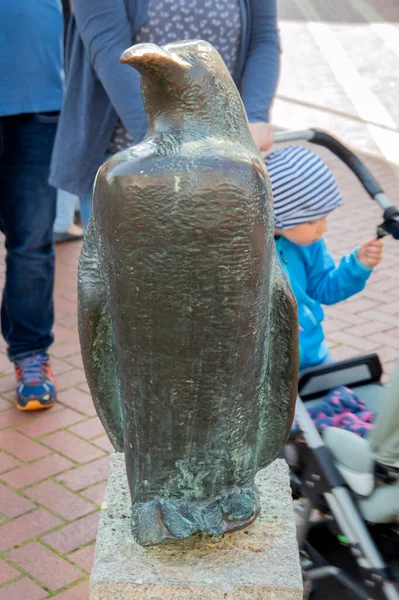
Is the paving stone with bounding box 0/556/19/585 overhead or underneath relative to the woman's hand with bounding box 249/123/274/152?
underneath

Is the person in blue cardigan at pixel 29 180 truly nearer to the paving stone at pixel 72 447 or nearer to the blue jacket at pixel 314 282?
the paving stone at pixel 72 447

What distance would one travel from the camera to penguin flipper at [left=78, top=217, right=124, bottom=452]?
1.80 m

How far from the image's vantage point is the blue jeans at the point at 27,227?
Result: 3518 mm

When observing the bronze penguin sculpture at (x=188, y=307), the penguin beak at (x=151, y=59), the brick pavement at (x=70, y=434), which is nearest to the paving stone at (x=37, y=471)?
the brick pavement at (x=70, y=434)

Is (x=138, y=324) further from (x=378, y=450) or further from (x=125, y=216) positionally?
(x=378, y=450)

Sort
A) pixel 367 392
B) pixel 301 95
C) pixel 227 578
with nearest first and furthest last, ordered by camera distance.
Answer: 1. pixel 227 578
2. pixel 367 392
3. pixel 301 95

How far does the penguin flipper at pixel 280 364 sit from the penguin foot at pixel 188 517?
15cm

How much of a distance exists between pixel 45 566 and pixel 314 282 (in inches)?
52.8

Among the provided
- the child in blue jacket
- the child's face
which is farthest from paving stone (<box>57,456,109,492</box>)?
the child's face

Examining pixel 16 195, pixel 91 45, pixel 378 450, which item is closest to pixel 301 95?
pixel 16 195

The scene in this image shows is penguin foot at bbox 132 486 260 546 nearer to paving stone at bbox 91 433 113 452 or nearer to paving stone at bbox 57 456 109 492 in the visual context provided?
paving stone at bbox 57 456 109 492

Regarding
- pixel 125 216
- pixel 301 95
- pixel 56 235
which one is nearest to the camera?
pixel 125 216

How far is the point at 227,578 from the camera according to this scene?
176 cm

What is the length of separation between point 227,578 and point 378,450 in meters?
0.57
